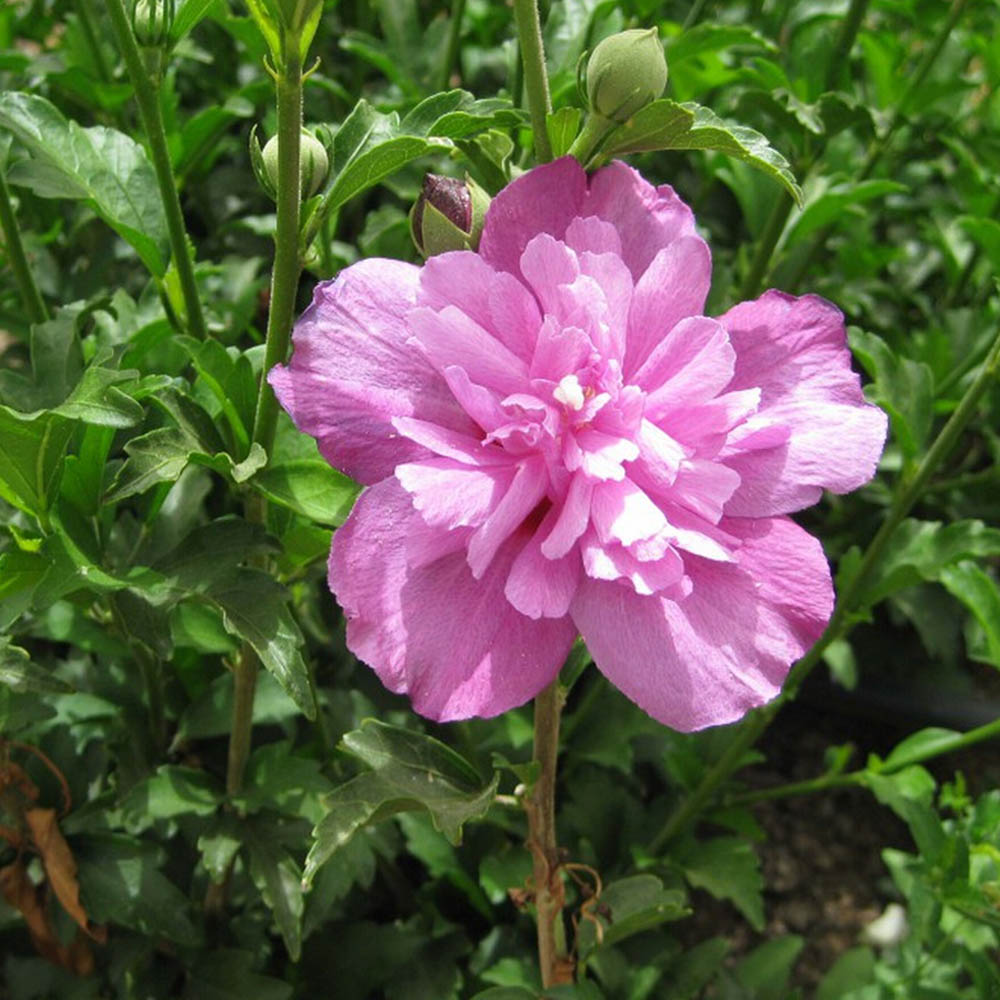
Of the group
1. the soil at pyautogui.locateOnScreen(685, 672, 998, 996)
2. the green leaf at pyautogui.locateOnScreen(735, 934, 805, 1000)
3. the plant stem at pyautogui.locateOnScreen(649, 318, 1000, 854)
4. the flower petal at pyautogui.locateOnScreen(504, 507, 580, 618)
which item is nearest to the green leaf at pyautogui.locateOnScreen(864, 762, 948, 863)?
the plant stem at pyautogui.locateOnScreen(649, 318, 1000, 854)

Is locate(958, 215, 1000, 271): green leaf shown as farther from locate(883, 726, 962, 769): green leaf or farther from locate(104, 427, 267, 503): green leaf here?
locate(104, 427, 267, 503): green leaf

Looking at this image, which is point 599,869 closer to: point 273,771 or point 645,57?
point 273,771

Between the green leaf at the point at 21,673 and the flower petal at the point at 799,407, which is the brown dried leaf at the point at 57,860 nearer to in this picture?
the green leaf at the point at 21,673

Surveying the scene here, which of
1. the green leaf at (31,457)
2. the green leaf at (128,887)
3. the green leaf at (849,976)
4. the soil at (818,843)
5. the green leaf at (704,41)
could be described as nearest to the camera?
the green leaf at (31,457)

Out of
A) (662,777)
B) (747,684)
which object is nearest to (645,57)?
(747,684)

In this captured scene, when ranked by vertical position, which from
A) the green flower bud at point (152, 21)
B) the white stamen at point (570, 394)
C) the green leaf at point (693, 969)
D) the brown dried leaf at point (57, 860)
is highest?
the green flower bud at point (152, 21)

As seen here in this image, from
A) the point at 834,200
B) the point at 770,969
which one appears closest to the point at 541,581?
the point at 834,200

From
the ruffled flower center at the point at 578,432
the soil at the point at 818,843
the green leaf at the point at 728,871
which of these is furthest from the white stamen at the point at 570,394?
the soil at the point at 818,843

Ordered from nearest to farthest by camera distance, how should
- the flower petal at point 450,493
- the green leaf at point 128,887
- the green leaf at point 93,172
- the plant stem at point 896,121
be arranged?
the flower petal at point 450,493 → the green leaf at point 93,172 → the green leaf at point 128,887 → the plant stem at point 896,121
